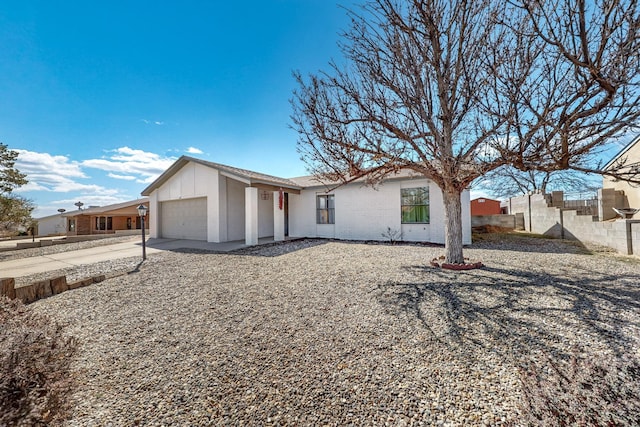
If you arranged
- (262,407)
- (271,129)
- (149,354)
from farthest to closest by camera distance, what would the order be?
1. (271,129)
2. (149,354)
3. (262,407)

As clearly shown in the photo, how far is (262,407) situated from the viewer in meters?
2.03

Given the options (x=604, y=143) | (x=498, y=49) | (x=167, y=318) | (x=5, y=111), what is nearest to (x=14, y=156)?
(x=5, y=111)

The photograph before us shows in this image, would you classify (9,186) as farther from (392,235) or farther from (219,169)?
(392,235)

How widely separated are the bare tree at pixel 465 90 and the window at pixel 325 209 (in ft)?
19.4

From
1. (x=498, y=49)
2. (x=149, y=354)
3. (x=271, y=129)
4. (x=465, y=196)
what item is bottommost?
(x=149, y=354)

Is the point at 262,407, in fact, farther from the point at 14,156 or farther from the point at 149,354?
the point at 14,156

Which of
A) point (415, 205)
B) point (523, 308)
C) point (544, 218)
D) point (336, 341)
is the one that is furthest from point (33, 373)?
point (544, 218)

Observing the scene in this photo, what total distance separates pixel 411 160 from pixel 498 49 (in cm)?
261

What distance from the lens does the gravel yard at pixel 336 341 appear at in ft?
6.64

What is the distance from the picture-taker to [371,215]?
1215 cm

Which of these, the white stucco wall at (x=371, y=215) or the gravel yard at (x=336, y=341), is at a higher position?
the white stucco wall at (x=371, y=215)

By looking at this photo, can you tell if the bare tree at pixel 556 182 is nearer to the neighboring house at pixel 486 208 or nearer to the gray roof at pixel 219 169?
the neighboring house at pixel 486 208

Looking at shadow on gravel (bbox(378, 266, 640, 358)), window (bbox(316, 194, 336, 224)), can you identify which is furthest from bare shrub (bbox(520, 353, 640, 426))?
window (bbox(316, 194, 336, 224))

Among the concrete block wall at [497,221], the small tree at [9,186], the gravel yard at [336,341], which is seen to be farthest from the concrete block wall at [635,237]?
the small tree at [9,186]
